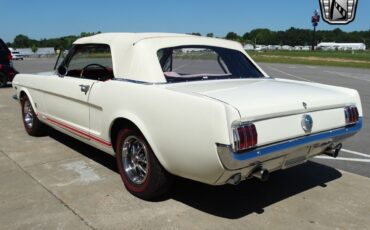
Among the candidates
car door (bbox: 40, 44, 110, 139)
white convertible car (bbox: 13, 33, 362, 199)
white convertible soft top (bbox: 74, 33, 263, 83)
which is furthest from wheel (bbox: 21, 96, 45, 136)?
white convertible soft top (bbox: 74, 33, 263, 83)

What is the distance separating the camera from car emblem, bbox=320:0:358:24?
10219mm

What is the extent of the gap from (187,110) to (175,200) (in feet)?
3.73

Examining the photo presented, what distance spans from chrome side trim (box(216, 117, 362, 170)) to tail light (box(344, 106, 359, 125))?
9cm

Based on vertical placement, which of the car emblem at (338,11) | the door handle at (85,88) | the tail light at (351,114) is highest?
the car emblem at (338,11)

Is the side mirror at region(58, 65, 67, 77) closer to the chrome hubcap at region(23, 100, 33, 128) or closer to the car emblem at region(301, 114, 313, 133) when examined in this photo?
the chrome hubcap at region(23, 100, 33, 128)

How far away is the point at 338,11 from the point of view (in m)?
10.5

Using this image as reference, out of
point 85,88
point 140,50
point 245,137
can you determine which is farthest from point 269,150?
point 85,88

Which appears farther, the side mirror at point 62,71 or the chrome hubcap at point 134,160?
the side mirror at point 62,71

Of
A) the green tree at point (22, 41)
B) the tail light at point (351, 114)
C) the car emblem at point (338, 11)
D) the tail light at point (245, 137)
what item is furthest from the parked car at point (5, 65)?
the green tree at point (22, 41)

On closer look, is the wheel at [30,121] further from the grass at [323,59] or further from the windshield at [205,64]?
the grass at [323,59]

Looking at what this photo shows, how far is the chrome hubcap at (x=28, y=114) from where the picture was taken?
6.55 metres

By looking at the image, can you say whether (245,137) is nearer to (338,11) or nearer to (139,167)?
(139,167)

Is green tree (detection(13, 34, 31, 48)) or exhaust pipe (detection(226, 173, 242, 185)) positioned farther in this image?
green tree (detection(13, 34, 31, 48))

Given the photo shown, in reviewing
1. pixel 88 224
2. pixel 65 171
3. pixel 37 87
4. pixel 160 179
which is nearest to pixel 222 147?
pixel 160 179
